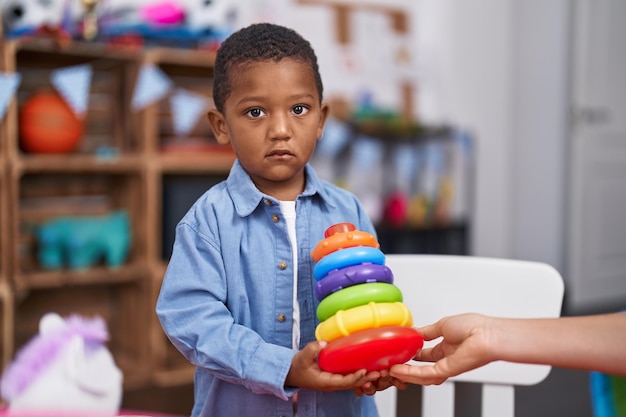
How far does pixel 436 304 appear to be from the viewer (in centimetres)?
112

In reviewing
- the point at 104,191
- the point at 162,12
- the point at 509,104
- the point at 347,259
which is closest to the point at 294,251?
the point at 347,259

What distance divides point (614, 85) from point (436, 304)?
393cm

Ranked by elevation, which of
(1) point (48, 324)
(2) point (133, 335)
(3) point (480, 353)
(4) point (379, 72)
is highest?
(4) point (379, 72)

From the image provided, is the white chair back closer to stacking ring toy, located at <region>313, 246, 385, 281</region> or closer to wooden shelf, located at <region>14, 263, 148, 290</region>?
stacking ring toy, located at <region>313, 246, 385, 281</region>

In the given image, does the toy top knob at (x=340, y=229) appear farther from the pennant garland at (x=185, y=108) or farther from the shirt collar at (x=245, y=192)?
the pennant garland at (x=185, y=108)

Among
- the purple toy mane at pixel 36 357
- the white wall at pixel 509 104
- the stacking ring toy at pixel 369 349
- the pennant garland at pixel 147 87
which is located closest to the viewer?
the stacking ring toy at pixel 369 349

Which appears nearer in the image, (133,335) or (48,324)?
(48,324)

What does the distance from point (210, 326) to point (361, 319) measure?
208 millimetres

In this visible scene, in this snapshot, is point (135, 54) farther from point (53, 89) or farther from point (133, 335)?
point (133, 335)

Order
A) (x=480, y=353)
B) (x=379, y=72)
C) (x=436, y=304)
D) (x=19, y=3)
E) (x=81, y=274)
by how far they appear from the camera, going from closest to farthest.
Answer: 1. (x=480, y=353)
2. (x=436, y=304)
3. (x=19, y=3)
4. (x=81, y=274)
5. (x=379, y=72)

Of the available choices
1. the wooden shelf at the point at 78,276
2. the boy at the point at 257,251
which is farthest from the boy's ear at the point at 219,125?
the wooden shelf at the point at 78,276

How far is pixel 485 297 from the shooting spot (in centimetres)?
110

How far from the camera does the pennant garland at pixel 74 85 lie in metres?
2.78

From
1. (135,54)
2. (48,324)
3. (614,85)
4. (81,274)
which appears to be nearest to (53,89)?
(135,54)
